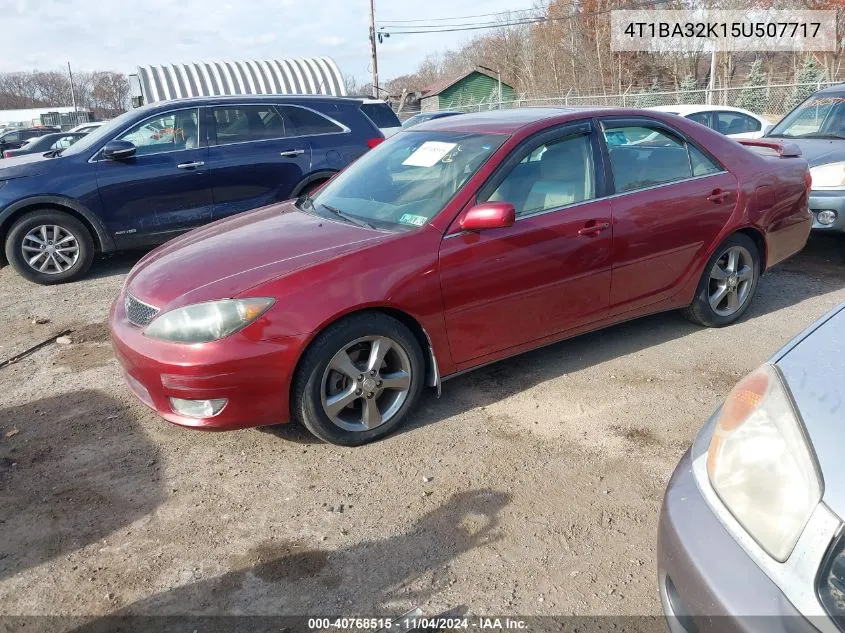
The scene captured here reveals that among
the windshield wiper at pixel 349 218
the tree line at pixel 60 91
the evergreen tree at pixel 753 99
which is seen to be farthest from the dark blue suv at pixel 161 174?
the tree line at pixel 60 91

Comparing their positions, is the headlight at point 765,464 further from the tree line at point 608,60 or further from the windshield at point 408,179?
the tree line at point 608,60

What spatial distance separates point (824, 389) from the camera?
70.4 inches

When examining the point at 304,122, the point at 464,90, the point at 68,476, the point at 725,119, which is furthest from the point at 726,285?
the point at 464,90

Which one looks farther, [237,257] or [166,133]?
[166,133]

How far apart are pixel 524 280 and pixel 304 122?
15.2 feet

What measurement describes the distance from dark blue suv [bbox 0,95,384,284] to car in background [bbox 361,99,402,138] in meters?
1.22

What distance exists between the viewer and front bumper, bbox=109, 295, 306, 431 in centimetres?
301

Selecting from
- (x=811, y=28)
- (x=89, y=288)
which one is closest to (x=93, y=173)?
(x=89, y=288)

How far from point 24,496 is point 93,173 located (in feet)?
14.1

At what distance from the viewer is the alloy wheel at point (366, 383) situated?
3.27 meters

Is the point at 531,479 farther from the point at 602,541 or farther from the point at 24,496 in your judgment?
the point at 24,496

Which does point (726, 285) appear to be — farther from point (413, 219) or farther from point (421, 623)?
point (421, 623)

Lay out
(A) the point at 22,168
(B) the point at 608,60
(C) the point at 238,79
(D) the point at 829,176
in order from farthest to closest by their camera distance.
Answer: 1. (B) the point at 608,60
2. (C) the point at 238,79
3. (A) the point at 22,168
4. (D) the point at 829,176

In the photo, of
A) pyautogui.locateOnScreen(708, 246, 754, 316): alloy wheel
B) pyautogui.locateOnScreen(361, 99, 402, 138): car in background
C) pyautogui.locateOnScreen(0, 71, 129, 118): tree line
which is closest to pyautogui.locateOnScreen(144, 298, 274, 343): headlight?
pyautogui.locateOnScreen(708, 246, 754, 316): alloy wheel
